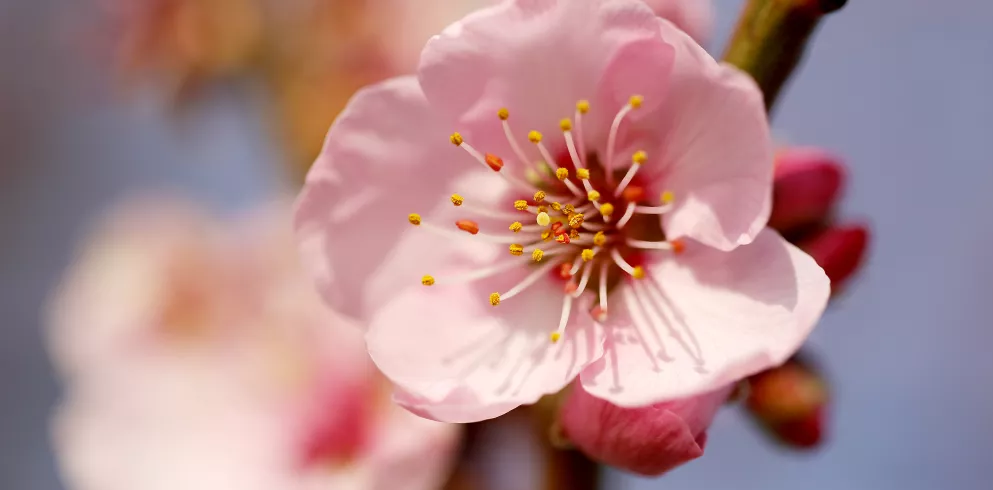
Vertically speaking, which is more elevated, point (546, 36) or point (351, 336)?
point (546, 36)

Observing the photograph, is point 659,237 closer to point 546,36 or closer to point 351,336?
point 546,36

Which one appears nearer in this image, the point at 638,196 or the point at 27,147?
the point at 638,196

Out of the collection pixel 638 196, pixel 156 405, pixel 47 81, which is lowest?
pixel 47 81

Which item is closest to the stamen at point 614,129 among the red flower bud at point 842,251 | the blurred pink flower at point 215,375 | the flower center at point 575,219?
the flower center at point 575,219

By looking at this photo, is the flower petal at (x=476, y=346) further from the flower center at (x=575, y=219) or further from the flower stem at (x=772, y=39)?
the flower stem at (x=772, y=39)

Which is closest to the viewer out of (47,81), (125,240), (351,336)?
(351,336)

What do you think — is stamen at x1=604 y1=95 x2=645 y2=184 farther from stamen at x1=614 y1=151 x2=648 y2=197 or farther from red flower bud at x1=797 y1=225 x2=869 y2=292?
red flower bud at x1=797 y1=225 x2=869 y2=292

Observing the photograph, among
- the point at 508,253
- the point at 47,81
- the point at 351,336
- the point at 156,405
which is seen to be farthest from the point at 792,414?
the point at 47,81

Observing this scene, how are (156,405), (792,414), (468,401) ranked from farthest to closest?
(156,405) → (792,414) → (468,401)

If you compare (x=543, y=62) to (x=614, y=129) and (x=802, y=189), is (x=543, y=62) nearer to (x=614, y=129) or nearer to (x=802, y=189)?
(x=614, y=129)
